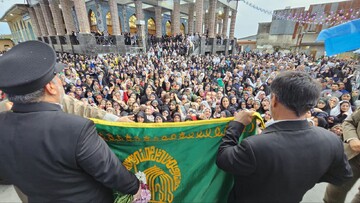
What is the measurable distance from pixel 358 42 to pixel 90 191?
486 centimetres

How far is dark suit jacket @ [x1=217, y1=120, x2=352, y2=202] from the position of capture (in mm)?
988

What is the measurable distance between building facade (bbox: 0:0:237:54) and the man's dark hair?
1550 cm

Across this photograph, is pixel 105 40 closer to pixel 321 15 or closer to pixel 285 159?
pixel 285 159

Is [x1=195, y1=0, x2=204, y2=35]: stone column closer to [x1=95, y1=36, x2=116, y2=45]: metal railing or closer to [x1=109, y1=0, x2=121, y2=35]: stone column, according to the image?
[x1=109, y1=0, x2=121, y2=35]: stone column

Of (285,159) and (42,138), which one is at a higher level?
(42,138)

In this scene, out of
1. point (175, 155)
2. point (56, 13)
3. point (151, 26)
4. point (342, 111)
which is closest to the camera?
point (175, 155)

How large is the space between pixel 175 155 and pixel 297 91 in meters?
0.98

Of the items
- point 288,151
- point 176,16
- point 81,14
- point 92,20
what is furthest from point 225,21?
point 288,151

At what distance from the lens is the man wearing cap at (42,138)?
33.4 inches

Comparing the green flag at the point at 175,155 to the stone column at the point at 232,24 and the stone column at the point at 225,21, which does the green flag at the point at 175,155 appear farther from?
the stone column at the point at 232,24

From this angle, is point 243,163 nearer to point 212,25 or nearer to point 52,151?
point 52,151

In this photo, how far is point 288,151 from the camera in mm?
979

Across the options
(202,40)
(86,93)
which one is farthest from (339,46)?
(202,40)

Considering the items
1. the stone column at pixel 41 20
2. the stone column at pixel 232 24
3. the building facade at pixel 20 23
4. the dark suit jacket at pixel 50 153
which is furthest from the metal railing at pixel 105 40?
the stone column at pixel 232 24
